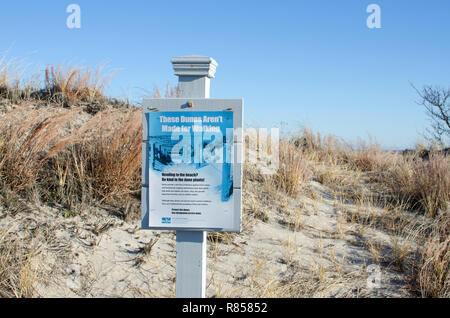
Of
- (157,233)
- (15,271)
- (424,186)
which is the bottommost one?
(15,271)

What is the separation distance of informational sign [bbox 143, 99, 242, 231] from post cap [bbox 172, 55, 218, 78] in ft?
0.99

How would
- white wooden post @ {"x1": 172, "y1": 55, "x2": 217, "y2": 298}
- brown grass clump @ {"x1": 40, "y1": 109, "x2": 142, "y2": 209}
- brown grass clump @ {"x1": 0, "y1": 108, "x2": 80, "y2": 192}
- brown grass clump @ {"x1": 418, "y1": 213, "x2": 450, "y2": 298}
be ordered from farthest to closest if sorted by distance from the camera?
1. brown grass clump @ {"x1": 40, "y1": 109, "x2": 142, "y2": 209}
2. brown grass clump @ {"x1": 0, "y1": 108, "x2": 80, "y2": 192}
3. brown grass clump @ {"x1": 418, "y1": 213, "x2": 450, "y2": 298}
4. white wooden post @ {"x1": 172, "y1": 55, "x2": 217, "y2": 298}

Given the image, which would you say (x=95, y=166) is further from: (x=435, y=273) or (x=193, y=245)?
(x=435, y=273)

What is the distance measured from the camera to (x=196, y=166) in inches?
111

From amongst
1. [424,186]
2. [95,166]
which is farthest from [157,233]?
[424,186]

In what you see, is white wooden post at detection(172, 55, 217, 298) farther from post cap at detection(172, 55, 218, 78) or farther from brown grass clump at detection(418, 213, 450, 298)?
brown grass clump at detection(418, 213, 450, 298)

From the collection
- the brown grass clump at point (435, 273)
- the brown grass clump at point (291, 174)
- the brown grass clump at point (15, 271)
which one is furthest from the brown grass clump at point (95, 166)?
the brown grass clump at point (435, 273)

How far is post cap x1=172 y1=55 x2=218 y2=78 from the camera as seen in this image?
9.71 ft

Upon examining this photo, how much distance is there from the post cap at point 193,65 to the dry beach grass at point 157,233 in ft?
6.69

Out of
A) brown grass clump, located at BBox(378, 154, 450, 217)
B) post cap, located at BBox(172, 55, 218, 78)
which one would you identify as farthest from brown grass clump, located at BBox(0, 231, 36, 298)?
brown grass clump, located at BBox(378, 154, 450, 217)

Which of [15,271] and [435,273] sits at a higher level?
[15,271]

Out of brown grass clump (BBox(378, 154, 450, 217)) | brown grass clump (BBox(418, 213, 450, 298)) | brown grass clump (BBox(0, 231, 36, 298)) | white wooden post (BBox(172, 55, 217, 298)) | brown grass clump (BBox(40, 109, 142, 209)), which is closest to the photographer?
white wooden post (BBox(172, 55, 217, 298))

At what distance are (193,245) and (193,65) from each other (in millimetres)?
1416

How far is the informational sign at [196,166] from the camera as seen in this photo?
2.82 meters
